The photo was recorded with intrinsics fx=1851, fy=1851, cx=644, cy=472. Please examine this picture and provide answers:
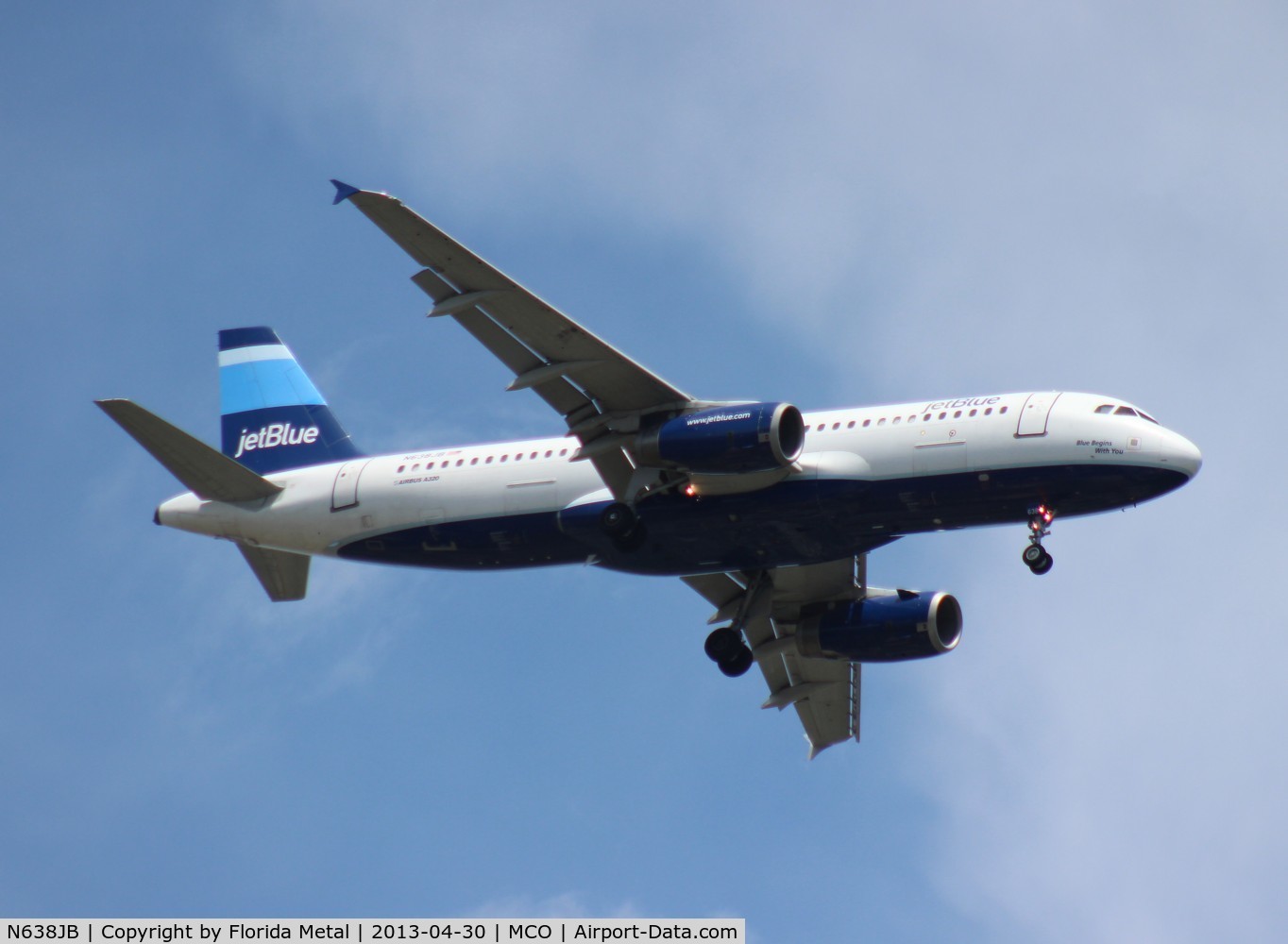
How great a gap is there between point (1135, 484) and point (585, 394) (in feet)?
40.3

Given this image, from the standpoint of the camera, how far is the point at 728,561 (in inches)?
1718

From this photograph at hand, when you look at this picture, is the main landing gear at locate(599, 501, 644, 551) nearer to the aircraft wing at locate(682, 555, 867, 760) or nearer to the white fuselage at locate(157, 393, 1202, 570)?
the white fuselage at locate(157, 393, 1202, 570)

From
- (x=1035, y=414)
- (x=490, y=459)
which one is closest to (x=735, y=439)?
(x=1035, y=414)

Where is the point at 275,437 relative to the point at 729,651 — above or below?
above

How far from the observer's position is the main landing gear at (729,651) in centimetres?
4747

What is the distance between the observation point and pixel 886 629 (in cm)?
4684

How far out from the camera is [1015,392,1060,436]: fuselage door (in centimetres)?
3959

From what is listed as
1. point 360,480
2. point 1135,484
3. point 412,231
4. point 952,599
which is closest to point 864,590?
point 952,599

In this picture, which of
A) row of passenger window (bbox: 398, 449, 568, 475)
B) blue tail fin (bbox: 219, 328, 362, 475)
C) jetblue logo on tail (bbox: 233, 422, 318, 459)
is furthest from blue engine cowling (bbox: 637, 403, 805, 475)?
jetblue logo on tail (bbox: 233, 422, 318, 459)

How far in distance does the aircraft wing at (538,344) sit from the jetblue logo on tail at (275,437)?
937 cm

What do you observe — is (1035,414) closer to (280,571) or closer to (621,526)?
(621,526)

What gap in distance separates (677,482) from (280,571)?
11.8m

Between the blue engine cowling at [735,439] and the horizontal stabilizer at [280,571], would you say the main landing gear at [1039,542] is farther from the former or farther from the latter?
the horizontal stabilizer at [280,571]

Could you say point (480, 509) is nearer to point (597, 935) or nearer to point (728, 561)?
point (728, 561)
